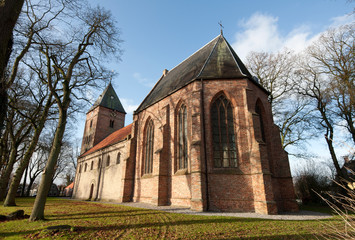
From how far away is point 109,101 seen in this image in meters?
35.4

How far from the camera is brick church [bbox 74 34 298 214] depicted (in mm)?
12055

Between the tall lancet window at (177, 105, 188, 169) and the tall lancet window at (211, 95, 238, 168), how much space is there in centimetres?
231

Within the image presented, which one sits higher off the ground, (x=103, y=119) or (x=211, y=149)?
(x=103, y=119)

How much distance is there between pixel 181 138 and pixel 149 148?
14.0 ft

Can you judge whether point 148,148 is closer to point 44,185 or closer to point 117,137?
point 117,137

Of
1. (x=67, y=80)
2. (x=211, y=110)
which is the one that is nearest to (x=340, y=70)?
(x=211, y=110)

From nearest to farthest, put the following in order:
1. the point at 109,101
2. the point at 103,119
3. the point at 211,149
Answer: the point at 211,149
the point at 103,119
the point at 109,101

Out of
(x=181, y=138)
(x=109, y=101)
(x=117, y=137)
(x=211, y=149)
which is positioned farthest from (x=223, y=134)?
(x=109, y=101)

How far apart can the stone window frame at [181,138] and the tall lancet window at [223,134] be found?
2.23 meters

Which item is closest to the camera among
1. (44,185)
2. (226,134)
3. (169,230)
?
(169,230)

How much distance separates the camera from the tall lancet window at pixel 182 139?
14.7 meters

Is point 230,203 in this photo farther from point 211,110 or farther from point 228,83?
point 228,83

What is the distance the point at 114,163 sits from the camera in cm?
2208

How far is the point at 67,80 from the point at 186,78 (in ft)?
29.0
